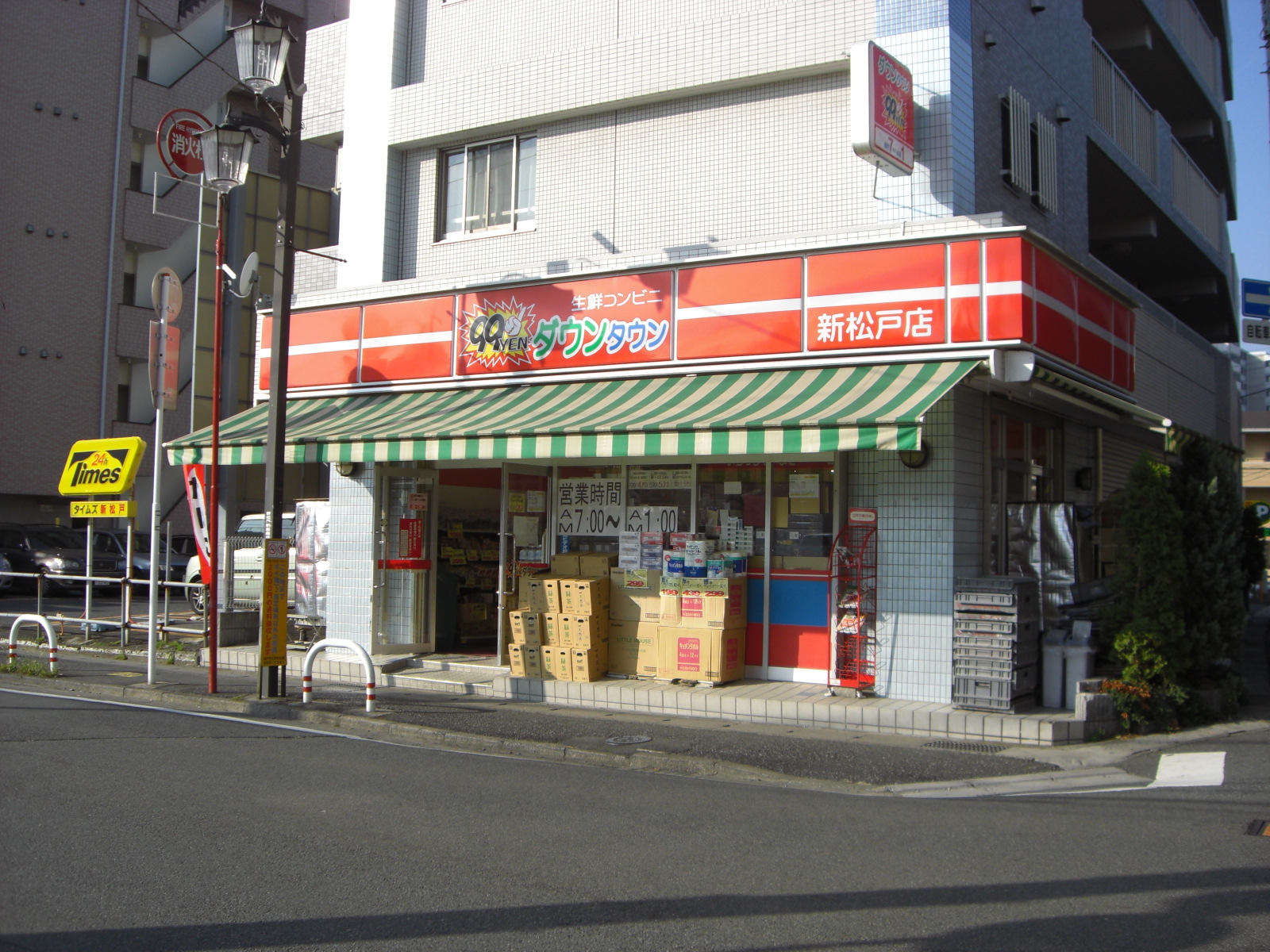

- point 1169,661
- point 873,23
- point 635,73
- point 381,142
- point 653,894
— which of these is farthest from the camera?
point 381,142

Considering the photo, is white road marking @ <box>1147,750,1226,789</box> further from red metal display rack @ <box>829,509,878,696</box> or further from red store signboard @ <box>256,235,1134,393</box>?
red store signboard @ <box>256,235,1134,393</box>

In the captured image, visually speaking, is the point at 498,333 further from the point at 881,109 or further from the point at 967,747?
the point at 967,747

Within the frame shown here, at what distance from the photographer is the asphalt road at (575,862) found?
4.70m

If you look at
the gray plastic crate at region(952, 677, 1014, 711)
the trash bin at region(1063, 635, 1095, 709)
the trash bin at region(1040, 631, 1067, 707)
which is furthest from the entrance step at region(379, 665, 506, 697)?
the trash bin at region(1063, 635, 1095, 709)

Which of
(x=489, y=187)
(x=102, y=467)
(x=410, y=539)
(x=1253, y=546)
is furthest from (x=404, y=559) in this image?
(x=1253, y=546)

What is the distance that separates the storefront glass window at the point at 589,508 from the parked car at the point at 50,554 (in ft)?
63.3

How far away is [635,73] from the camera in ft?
42.7

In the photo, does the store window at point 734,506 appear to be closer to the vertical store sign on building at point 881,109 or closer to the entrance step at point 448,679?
the entrance step at point 448,679

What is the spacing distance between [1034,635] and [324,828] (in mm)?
7113

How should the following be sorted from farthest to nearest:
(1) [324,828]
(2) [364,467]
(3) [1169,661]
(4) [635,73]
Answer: (2) [364,467]
(4) [635,73]
(3) [1169,661]
(1) [324,828]

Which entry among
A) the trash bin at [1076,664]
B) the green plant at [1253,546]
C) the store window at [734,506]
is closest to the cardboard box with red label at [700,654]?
the store window at [734,506]

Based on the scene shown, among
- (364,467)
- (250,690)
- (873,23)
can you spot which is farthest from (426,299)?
(873,23)

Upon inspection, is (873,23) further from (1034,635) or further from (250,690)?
(250,690)

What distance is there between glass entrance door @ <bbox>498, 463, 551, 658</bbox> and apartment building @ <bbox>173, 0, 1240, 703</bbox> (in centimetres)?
4
